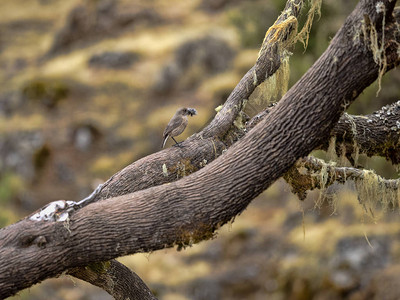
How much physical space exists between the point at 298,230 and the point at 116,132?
885 cm

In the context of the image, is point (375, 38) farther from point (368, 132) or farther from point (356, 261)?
point (356, 261)

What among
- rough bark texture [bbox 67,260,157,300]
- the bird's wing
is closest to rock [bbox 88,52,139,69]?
the bird's wing

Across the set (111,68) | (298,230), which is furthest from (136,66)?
(298,230)

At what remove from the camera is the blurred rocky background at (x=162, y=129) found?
12641 mm

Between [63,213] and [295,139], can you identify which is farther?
[63,213]

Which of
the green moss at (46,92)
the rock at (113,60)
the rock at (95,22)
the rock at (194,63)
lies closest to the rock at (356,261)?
the rock at (194,63)

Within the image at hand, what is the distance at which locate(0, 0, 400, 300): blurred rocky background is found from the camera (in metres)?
12.6

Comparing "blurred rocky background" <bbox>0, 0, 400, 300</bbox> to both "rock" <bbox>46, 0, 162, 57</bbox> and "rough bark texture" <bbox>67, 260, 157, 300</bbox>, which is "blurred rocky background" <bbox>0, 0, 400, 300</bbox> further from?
"rough bark texture" <bbox>67, 260, 157, 300</bbox>

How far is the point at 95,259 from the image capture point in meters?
4.65

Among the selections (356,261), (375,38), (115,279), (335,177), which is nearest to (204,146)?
(335,177)

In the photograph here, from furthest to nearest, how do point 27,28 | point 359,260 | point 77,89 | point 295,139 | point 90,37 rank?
1. point 27,28
2. point 90,37
3. point 77,89
4. point 359,260
5. point 295,139

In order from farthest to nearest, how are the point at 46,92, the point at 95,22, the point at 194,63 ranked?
the point at 95,22
the point at 194,63
the point at 46,92

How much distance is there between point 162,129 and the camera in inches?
812

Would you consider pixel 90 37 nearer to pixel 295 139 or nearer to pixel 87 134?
pixel 87 134
